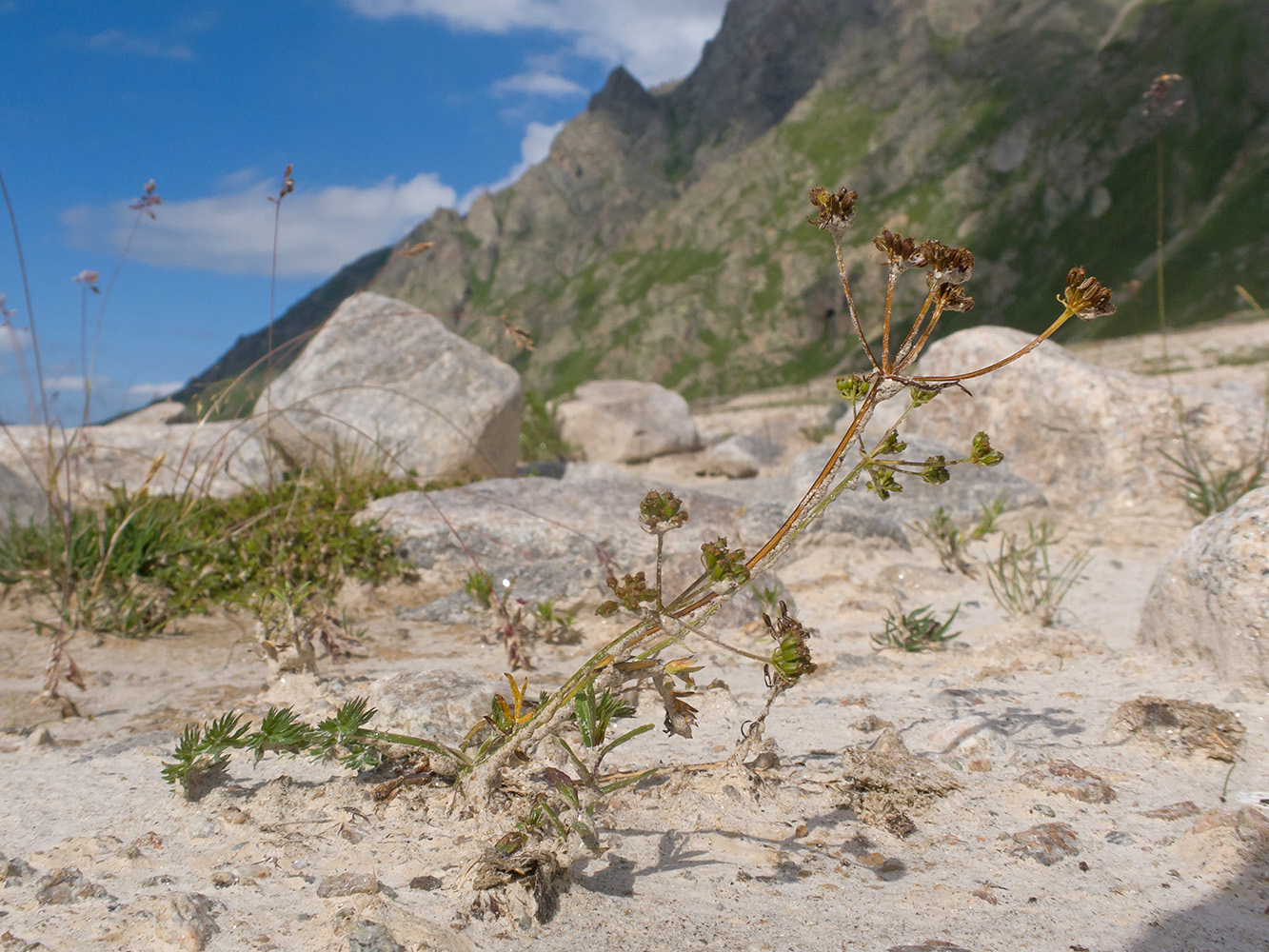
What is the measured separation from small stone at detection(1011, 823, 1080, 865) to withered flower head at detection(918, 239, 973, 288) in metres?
1.34

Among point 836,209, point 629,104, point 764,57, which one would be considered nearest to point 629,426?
point 836,209

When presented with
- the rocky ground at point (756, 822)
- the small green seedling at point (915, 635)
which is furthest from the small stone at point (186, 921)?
the small green seedling at point (915, 635)

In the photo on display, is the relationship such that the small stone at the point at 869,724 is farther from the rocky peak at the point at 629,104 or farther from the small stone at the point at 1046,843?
the rocky peak at the point at 629,104

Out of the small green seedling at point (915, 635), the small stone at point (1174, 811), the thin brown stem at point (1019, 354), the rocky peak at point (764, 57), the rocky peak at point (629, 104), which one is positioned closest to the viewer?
the thin brown stem at point (1019, 354)

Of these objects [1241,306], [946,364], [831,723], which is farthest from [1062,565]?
[1241,306]

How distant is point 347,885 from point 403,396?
18.9 ft

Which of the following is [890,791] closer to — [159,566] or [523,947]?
[523,947]

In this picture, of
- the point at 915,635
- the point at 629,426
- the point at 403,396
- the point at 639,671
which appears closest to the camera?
the point at 639,671

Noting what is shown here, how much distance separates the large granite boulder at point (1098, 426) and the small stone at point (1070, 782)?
3667 millimetres

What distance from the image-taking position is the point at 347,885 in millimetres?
1624

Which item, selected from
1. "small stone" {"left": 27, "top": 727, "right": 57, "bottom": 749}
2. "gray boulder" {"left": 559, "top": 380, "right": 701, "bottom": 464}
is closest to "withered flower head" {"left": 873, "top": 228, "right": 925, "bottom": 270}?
"small stone" {"left": 27, "top": 727, "right": 57, "bottom": 749}

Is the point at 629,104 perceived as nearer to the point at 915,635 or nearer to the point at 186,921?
the point at 915,635

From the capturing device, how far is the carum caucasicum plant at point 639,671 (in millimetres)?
1525

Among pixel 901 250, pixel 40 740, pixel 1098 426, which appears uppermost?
pixel 901 250
